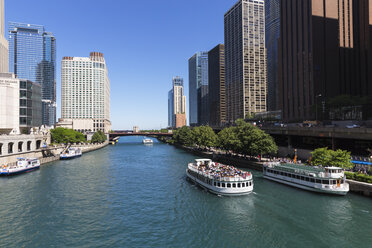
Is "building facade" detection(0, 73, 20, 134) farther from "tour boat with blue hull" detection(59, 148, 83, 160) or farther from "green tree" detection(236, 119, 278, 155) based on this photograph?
"green tree" detection(236, 119, 278, 155)

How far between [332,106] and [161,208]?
11273 centimetres

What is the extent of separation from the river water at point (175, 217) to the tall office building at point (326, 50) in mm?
102672

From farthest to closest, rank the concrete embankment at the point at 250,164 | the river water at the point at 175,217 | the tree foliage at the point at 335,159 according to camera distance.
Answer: the tree foliage at the point at 335,159, the concrete embankment at the point at 250,164, the river water at the point at 175,217

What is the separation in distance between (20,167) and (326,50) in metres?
154

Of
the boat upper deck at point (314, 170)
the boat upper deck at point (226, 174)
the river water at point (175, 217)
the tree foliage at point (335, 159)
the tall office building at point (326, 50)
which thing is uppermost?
the tall office building at point (326, 50)

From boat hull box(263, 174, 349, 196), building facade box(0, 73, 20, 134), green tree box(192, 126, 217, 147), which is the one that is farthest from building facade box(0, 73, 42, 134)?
boat hull box(263, 174, 349, 196)

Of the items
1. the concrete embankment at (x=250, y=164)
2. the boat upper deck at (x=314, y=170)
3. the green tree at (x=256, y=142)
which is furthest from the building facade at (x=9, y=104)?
the boat upper deck at (x=314, y=170)

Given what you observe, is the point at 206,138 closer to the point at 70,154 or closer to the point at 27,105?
the point at 70,154

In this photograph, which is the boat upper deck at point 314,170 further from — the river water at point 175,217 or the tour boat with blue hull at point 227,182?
the tour boat with blue hull at point 227,182

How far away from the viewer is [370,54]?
468ft

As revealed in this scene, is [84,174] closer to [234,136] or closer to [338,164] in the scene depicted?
[234,136]

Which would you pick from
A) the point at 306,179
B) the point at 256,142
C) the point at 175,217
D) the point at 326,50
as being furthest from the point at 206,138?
the point at 175,217

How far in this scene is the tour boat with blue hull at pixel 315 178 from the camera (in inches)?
1859

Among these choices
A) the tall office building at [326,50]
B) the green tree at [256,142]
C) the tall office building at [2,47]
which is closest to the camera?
the green tree at [256,142]
